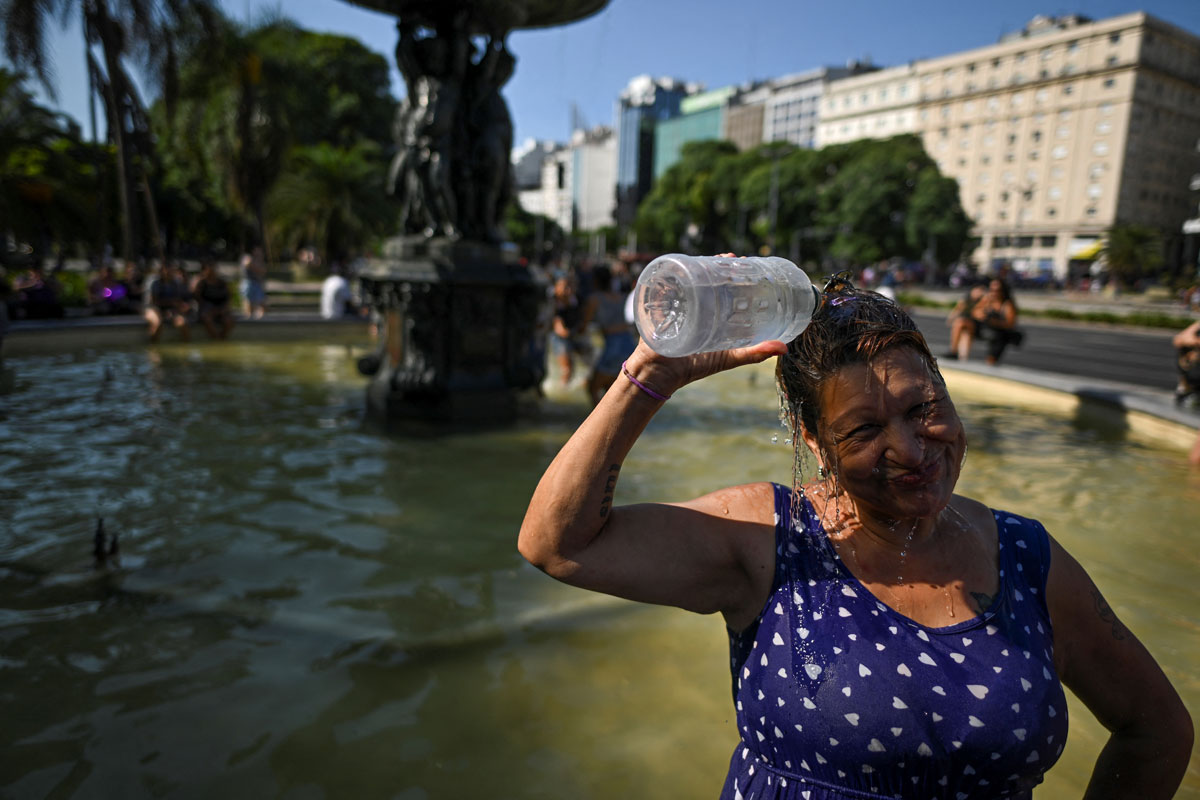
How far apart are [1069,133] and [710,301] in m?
90.7

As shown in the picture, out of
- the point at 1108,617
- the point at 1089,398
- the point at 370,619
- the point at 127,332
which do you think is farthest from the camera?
the point at 127,332

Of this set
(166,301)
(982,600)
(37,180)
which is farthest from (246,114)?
(982,600)

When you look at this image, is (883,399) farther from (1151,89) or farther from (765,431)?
(1151,89)

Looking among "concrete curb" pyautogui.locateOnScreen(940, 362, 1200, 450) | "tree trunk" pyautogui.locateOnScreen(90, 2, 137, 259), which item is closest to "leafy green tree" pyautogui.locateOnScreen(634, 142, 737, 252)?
"tree trunk" pyautogui.locateOnScreen(90, 2, 137, 259)

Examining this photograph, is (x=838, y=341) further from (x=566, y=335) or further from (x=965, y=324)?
(x=965, y=324)

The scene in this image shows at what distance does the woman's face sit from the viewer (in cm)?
163

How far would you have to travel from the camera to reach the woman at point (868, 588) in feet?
4.86

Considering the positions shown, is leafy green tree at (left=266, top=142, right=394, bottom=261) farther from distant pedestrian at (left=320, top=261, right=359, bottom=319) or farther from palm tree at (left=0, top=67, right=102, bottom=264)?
distant pedestrian at (left=320, top=261, right=359, bottom=319)

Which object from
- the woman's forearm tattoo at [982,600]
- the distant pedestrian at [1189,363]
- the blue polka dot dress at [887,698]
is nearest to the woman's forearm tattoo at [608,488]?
the blue polka dot dress at [887,698]

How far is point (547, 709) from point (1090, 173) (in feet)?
288

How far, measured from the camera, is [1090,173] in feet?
243

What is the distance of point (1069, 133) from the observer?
75938 millimetres

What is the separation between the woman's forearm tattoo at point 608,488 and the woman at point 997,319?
11.9 metres

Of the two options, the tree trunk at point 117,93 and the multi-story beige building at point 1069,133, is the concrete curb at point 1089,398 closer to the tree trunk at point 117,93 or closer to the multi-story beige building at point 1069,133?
the tree trunk at point 117,93
